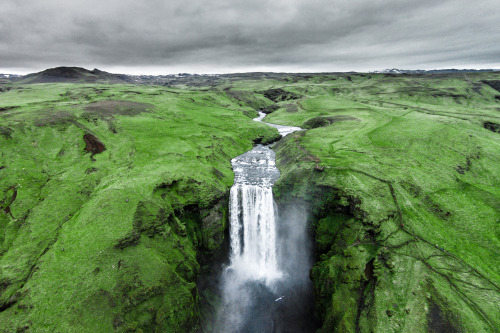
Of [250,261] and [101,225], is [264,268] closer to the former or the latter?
[250,261]

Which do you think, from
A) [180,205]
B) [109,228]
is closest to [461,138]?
[180,205]

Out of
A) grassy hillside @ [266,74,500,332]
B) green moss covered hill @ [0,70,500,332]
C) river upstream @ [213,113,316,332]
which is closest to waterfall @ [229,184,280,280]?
river upstream @ [213,113,316,332]

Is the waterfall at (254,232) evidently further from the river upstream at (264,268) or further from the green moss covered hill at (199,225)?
the green moss covered hill at (199,225)

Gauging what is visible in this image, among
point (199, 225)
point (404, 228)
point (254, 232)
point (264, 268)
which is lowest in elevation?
point (264, 268)

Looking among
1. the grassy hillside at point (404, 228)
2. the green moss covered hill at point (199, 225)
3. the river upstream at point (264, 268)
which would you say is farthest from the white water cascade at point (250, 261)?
the grassy hillside at point (404, 228)

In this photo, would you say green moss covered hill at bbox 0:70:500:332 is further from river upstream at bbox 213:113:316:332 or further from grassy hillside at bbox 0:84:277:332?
river upstream at bbox 213:113:316:332

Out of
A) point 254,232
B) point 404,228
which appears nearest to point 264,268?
point 254,232
